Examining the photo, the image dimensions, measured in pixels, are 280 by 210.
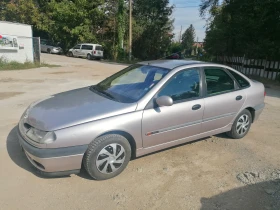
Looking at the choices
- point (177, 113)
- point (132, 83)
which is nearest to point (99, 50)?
point (132, 83)

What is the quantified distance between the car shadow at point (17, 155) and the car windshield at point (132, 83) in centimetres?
145

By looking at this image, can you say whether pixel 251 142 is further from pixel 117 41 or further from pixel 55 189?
pixel 117 41

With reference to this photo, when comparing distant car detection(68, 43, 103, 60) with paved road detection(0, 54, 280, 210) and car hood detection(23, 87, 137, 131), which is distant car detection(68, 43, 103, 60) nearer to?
paved road detection(0, 54, 280, 210)

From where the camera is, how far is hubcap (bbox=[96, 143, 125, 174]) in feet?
9.80

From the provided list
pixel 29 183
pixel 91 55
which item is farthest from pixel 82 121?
pixel 91 55

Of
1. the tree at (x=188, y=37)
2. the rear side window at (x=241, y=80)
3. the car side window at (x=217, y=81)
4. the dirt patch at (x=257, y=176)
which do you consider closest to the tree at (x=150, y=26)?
the rear side window at (x=241, y=80)

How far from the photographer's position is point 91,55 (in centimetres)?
2416

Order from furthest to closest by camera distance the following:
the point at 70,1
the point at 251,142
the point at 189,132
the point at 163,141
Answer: the point at 70,1 < the point at 251,142 < the point at 189,132 < the point at 163,141

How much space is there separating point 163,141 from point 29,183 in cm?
187

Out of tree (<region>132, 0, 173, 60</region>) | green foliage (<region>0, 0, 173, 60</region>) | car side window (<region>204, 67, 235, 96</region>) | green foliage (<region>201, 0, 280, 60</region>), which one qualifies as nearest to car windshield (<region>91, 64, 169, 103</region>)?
car side window (<region>204, 67, 235, 96</region>)

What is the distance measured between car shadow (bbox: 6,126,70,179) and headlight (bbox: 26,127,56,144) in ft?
1.97

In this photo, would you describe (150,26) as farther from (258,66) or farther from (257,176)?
(257,176)

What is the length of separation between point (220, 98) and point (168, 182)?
5.59 ft

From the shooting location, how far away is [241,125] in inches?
176
